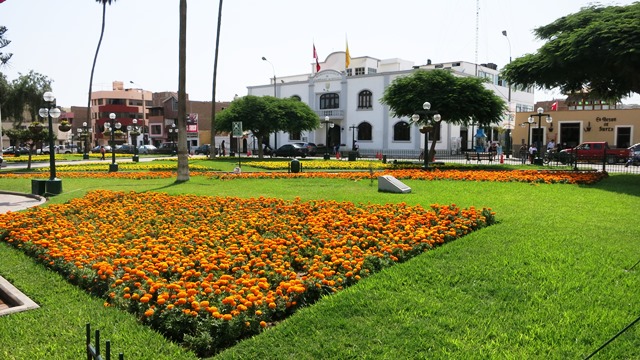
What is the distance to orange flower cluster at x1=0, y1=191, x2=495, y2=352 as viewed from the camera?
15.8 ft

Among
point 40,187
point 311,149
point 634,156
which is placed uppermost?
point 311,149

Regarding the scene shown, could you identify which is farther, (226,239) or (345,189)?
(345,189)

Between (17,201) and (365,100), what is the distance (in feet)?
135

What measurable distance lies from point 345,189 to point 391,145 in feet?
118

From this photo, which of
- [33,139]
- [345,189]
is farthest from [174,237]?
[33,139]

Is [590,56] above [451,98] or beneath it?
above

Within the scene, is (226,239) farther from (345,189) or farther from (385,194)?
(345,189)

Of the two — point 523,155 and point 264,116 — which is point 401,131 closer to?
point 264,116

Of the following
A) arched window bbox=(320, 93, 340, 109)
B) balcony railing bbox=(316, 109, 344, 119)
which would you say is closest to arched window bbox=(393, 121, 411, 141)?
balcony railing bbox=(316, 109, 344, 119)

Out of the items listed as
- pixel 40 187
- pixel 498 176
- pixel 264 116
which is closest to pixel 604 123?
pixel 264 116

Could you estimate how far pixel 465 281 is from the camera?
215 inches

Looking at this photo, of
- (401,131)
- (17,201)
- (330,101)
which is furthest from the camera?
(330,101)

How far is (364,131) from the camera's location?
5284 cm

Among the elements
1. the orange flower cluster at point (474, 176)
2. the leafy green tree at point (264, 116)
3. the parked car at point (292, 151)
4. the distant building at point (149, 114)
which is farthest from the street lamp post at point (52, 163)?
the distant building at point (149, 114)
